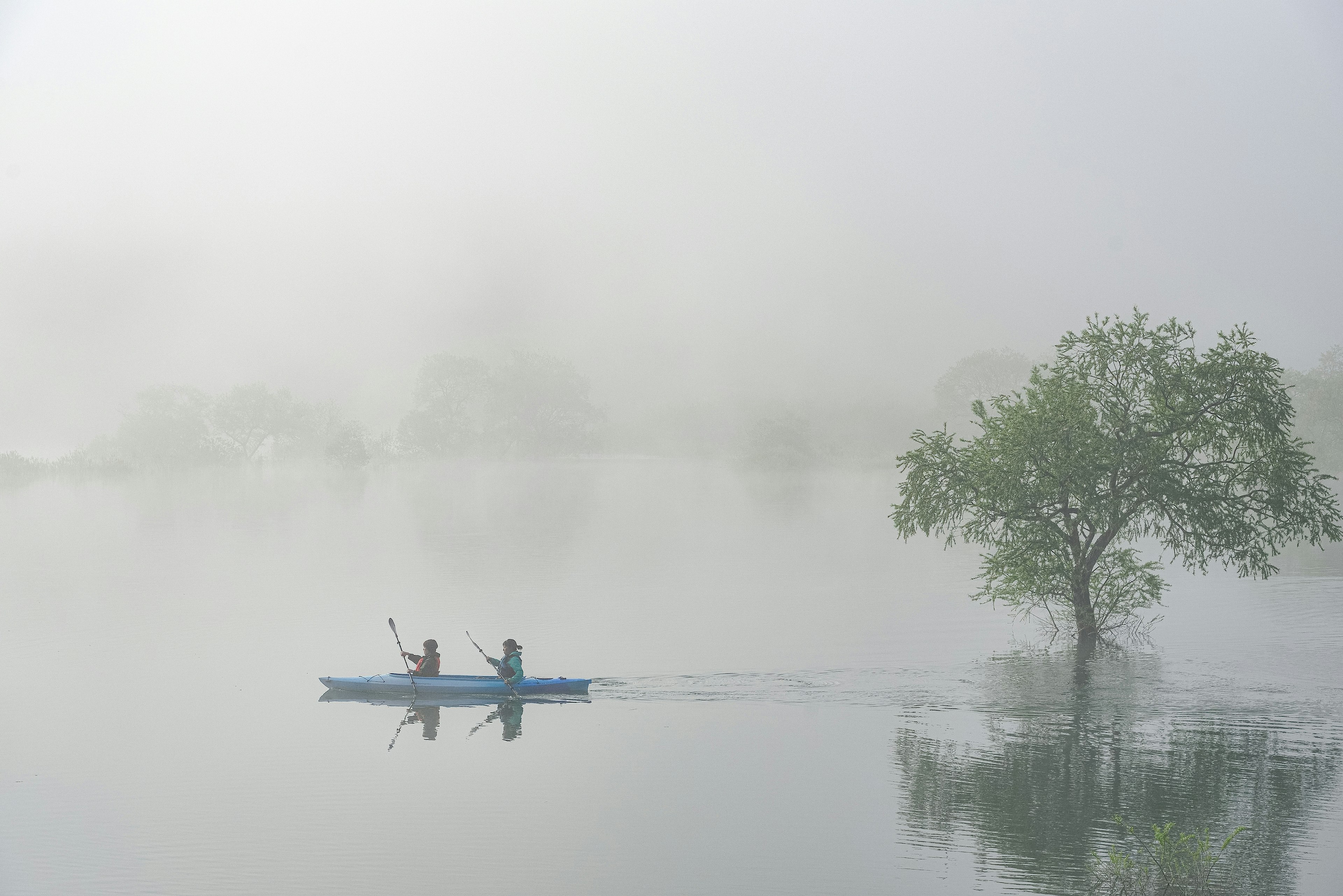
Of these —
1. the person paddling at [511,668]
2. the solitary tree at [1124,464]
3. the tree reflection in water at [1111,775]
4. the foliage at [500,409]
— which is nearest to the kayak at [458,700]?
the person paddling at [511,668]

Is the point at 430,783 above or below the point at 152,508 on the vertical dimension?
below

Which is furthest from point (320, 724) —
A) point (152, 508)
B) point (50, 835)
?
point (152, 508)

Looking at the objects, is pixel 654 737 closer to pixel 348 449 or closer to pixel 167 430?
pixel 348 449

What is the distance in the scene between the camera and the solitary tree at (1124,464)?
30344 millimetres

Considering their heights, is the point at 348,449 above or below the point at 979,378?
below

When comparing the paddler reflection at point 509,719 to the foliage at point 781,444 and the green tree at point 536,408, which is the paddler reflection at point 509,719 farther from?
the green tree at point 536,408

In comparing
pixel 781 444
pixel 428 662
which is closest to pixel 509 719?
pixel 428 662

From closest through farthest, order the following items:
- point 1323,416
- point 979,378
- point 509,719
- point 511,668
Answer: point 509,719 < point 511,668 < point 1323,416 < point 979,378

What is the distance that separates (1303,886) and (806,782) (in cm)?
826

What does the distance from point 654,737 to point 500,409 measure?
13324 centimetres

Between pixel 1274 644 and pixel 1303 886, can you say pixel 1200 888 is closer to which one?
pixel 1303 886

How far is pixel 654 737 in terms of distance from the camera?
25.3 m

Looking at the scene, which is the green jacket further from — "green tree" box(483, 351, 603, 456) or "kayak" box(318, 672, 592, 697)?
"green tree" box(483, 351, 603, 456)

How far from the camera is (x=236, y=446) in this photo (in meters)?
140
